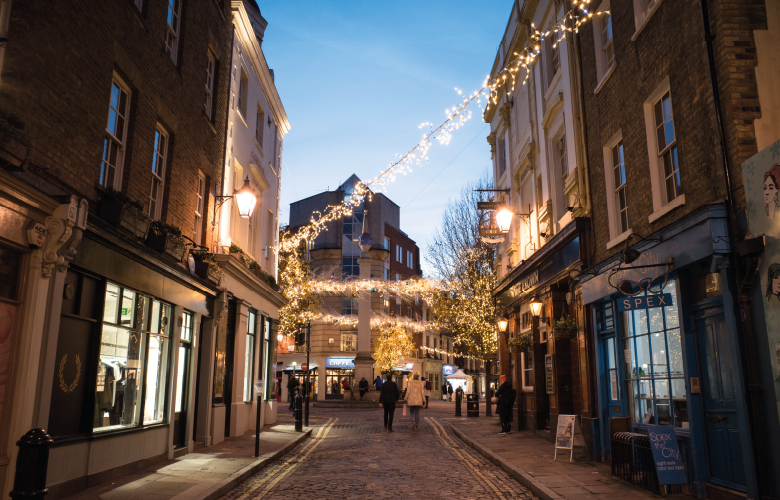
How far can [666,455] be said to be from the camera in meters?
7.75

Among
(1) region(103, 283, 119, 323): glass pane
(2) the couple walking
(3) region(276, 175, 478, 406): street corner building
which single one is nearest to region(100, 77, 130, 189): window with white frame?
(1) region(103, 283, 119, 323): glass pane

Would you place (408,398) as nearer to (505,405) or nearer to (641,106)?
(505,405)

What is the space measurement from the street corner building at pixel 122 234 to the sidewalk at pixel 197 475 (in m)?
0.34

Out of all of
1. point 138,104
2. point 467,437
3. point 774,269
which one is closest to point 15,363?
point 138,104

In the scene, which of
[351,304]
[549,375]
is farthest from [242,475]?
[351,304]

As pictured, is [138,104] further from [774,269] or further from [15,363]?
[774,269]

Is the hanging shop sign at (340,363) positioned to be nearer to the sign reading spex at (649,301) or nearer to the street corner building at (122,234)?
the street corner building at (122,234)

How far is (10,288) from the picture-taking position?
22.0 ft

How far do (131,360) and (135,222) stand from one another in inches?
97.0

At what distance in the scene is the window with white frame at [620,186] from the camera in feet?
35.7

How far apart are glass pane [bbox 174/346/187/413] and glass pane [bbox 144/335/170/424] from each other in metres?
0.78

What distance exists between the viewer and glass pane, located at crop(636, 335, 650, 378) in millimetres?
9852

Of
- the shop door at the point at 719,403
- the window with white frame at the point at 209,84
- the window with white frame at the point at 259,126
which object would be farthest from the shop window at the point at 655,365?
the window with white frame at the point at 259,126

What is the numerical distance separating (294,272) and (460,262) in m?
8.84
